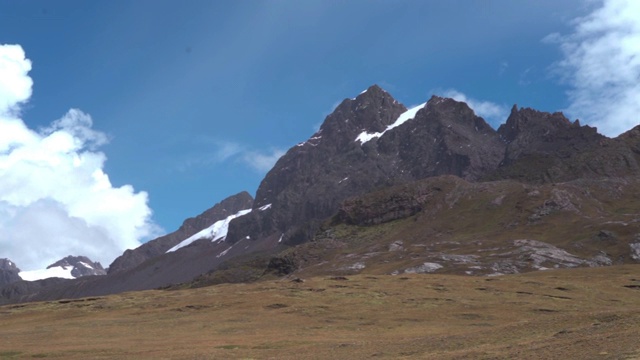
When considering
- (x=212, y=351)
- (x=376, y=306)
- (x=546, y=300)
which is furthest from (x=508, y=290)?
(x=212, y=351)

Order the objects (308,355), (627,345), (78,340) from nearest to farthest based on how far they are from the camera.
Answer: (627,345)
(308,355)
(78,340)

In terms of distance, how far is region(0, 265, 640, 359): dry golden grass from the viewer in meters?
44.8

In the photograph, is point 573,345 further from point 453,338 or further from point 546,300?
point 546,300

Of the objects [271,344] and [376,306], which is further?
[376,306]

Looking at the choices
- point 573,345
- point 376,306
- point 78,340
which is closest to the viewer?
point 573,345

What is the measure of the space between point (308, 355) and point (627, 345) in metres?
25.0

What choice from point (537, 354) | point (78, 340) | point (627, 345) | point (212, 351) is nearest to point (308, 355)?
point (212, 351)

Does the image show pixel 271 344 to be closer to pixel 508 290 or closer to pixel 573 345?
pixel 573 345

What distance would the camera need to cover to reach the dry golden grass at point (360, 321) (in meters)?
44.8

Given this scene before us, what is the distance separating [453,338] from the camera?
5097 cm

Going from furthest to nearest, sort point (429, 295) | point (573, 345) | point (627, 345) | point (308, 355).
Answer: point (429, 295) < point (308, 355) < point (573, 345) < point (627, 345)

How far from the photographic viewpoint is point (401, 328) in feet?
254

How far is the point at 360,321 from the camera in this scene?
3430 inches

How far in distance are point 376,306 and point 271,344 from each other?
43.3m
